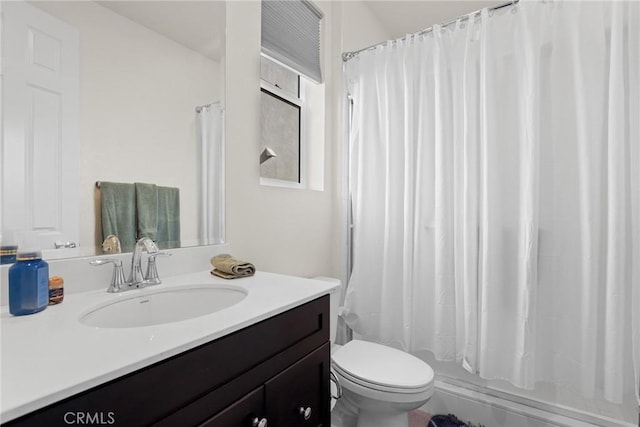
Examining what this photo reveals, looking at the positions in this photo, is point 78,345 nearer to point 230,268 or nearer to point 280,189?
point 230,268

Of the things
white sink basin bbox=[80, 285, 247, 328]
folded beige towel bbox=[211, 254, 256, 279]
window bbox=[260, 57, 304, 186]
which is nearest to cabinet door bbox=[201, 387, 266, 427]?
white sink basin bbox=[80, 285, 247, 328]

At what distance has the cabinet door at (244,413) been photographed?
2.17 feet

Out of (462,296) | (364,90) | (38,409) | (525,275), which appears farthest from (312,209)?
(38,409)

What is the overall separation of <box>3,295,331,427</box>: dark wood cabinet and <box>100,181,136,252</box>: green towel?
588 mm

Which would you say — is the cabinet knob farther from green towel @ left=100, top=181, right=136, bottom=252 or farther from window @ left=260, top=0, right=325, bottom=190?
window @ left=260, top=0, right=325, bottom=190

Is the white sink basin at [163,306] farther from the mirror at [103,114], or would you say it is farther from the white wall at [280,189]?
the white wall at [280,189]

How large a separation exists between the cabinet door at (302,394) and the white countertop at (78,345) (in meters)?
0.18

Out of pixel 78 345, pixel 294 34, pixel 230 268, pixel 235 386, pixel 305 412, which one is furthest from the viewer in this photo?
pixel 294 34

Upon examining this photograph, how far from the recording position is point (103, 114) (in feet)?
3.19

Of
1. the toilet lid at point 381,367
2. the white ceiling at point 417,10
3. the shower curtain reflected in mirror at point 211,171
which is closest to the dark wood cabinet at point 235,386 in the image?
the toilet lid at point 381,367

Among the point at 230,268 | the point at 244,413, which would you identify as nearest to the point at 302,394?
the point at 244,413

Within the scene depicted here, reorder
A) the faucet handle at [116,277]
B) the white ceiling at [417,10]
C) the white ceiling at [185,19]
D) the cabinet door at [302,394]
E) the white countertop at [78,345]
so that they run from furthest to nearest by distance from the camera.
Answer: the white ceiling at [417,10] → the white ceiling at [185,19] → the faucet handle at [116,277] → the cabinet door at [302,394] → the white countertop at [78,345]

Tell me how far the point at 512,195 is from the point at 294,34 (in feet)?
4.67

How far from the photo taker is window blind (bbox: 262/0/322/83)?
1.62 meters
